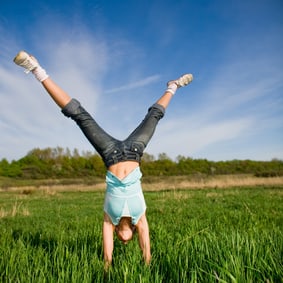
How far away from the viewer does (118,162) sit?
3.74m

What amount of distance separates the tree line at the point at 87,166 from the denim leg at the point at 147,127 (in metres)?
69.0

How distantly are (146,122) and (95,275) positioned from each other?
2.19 m

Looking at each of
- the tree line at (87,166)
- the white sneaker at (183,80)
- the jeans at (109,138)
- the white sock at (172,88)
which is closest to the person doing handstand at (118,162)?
the jeans at (109,138)

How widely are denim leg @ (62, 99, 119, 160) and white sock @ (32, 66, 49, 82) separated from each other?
1.66 feet

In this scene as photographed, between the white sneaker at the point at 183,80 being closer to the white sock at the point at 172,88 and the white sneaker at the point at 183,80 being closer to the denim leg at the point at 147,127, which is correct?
the white sock at the point at 172,88

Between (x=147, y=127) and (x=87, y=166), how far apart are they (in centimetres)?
8294

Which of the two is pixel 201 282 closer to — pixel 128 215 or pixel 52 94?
pixel 128 215

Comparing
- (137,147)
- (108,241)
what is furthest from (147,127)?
(108,241)

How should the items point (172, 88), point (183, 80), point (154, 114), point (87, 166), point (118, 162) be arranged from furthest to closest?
point (87, 166), point (183, 80), point (172, 88), point (154, 114), point (118, 162)

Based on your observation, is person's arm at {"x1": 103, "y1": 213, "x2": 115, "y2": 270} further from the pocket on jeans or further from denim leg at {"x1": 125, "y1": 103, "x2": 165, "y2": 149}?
denim leg at {"x1": 125, "y1": 103, "x2": 165, "y2": 149}

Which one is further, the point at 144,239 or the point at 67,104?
the point at 67,104

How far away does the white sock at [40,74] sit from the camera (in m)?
3.98

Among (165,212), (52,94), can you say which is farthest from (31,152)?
(52,94)

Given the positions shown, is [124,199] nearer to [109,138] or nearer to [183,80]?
[109,138]
